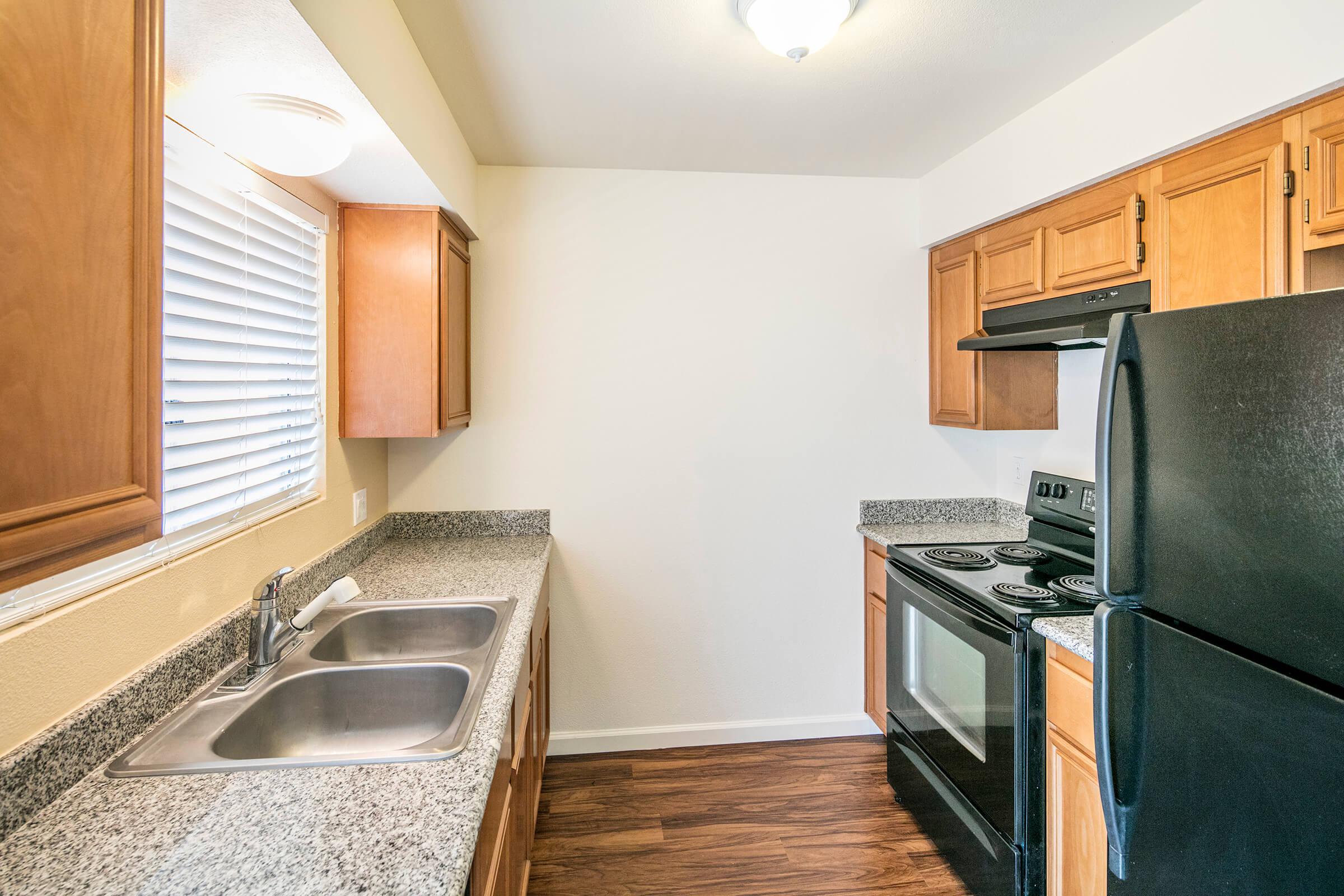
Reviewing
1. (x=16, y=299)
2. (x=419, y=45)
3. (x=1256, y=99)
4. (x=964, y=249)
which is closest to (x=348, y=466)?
(x=419, y=45)

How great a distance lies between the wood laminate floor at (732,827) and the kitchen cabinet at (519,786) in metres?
0.16

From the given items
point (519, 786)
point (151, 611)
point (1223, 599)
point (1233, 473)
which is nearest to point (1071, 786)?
point (1223, 599)

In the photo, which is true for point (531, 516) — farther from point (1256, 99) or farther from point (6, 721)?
point (1256, 99)

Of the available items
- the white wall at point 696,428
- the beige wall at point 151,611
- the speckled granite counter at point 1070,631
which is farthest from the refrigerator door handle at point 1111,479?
the white wall at point 696,428

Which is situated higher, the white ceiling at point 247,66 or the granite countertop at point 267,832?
the white ceiling at point 247,66

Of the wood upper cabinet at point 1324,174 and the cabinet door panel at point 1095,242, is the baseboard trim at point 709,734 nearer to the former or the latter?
the cabinet door panel at point 1095,242

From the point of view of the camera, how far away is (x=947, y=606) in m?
2.09

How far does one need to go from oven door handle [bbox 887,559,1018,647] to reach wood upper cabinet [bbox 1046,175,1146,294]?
1082 mm

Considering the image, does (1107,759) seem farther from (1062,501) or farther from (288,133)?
(288,133)

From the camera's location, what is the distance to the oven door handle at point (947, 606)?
1815mm

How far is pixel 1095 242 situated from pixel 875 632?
67.2 inches

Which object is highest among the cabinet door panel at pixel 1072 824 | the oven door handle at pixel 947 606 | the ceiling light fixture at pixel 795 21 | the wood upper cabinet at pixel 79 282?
the ceiling light fixture at pixel 795 21

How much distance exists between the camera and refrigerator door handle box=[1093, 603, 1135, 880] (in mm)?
983

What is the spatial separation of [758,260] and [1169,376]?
2071 mm
